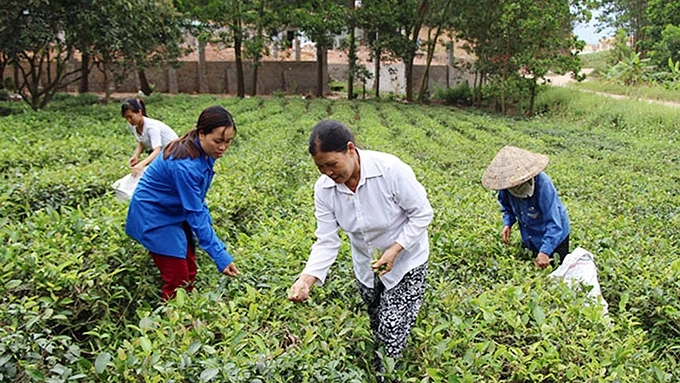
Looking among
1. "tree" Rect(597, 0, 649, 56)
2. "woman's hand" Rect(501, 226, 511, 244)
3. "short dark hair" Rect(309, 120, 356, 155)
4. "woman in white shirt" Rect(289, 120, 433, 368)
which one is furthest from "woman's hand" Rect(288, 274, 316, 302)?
"tree" Rect(597, 0, 649, 56)

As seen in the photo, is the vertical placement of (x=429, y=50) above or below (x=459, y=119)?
above

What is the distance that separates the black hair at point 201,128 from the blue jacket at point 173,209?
0.13ft

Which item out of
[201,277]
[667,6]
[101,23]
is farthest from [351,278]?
[667,6]

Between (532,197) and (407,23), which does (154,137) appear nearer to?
(532,197)

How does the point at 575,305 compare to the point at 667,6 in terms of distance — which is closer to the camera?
the point at 575,305

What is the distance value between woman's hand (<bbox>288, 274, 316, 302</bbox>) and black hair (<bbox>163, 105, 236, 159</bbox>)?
1.07 meters

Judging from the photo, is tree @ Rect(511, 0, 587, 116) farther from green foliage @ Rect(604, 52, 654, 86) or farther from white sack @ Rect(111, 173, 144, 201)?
white sack @ Rect(111, 173, 144, 201)

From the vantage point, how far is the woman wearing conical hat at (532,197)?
376cm

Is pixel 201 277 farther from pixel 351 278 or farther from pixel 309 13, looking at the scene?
pixel 309 13

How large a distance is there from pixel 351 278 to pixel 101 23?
13.0 meters

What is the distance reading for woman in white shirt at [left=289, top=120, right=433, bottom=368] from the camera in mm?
2434

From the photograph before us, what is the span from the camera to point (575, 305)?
3.06 metres

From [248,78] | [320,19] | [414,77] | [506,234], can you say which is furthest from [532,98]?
[506,234]

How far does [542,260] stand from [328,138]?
89.5 inches
